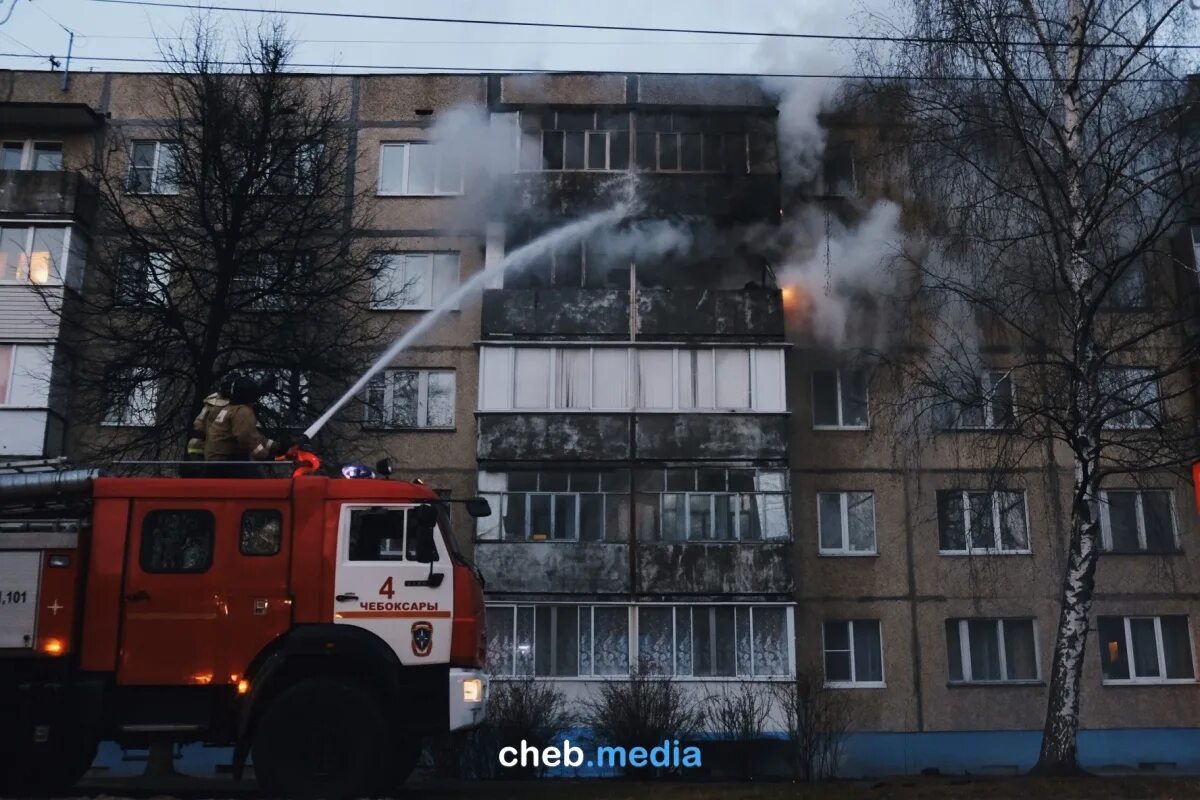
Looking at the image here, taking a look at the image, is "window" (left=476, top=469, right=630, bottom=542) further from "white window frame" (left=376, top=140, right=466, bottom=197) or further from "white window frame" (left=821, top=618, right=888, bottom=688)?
"white window frame" (left=376, top=140, right=466, bottom=197)

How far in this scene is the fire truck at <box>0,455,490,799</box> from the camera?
11.0 meters

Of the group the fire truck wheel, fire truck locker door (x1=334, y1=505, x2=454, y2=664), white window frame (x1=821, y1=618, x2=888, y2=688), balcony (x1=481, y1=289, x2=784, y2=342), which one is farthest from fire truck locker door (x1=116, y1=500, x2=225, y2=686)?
white window frame (x1=821, y1=618, x2=888, y2=688)

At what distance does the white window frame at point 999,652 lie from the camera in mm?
24750

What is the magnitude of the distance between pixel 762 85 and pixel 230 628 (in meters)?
19.3

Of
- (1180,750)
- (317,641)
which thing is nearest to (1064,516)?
(1180,750)

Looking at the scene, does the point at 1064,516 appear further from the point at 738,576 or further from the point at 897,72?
the point at 897,72

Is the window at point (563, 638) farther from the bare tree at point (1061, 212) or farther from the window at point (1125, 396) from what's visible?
the window at point (1125, 396)

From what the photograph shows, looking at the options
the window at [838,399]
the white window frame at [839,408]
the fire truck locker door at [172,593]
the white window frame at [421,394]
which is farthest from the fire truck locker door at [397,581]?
the window at [838,399]

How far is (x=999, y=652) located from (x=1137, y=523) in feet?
14.6

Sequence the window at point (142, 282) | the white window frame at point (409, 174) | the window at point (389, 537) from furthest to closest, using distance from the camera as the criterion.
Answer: the white window frame at point (409, 174), the window at point (142, 282), the window at point (389, 537)

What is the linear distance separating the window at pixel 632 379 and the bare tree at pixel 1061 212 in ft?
19.3

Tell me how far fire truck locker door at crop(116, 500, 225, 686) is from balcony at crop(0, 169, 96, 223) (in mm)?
16536

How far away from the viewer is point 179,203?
20.3 meters

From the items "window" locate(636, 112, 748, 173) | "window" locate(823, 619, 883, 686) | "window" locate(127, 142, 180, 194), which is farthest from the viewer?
"window" locate(636, 112, 748, 173)
